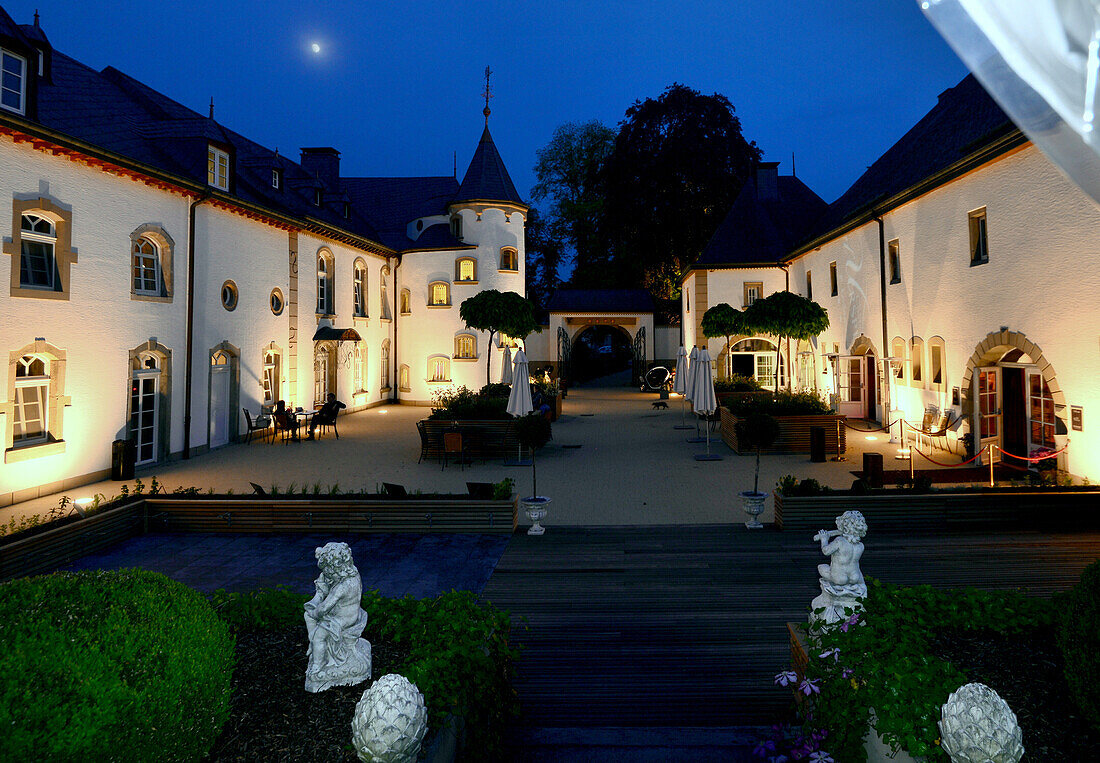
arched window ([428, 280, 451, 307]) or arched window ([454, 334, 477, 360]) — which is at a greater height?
arched window ([428, 280, 451, 307])

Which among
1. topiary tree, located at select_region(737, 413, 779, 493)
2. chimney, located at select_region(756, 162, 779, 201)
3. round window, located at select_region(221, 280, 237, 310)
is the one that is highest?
chimney, located at select_region(756, 162, 779, 201)

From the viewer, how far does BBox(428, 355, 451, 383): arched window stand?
2841 cm

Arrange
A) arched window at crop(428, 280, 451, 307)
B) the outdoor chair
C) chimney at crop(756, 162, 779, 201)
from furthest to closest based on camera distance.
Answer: chimney at crop(756, 162, 779, 201) → arched window at crop(428, 280, 451, 307) → the outdoor chair

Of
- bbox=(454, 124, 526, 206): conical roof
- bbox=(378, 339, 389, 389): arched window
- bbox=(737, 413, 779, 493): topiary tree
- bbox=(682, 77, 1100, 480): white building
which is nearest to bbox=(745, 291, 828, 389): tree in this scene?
bbox=(682, 77, 1100, 480): white building

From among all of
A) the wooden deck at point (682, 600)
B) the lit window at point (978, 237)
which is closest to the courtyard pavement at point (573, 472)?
the wooden deck at point (682, 600)

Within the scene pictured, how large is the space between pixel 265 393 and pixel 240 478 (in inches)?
258

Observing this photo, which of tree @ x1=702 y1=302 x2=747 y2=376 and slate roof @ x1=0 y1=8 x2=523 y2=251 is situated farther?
tree @ x1=702 y1=302 x2=747 y2=376

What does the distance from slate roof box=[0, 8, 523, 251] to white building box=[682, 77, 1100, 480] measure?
15.7 metres

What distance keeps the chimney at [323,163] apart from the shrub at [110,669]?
2960 cm

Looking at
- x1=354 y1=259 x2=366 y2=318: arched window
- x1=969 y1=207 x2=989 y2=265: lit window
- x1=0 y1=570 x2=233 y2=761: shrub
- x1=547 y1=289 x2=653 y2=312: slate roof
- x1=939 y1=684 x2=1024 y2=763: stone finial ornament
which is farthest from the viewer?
x1=547 y1=289 x2=653 y2=312: slate roof

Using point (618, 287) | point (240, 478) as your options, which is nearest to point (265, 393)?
point (240, 478)

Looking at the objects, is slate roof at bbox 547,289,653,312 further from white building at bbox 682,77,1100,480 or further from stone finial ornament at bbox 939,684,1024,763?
stone finial ornament at bbox 939,684,1024,763

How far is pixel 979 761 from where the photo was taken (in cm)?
281

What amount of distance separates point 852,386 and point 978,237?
29.4 feet
